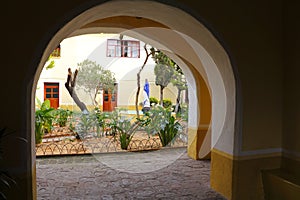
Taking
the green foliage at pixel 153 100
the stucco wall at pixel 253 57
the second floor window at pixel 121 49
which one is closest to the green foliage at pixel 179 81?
the green foliage at pixel 153 100

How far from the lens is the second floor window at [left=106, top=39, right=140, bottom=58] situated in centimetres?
1199

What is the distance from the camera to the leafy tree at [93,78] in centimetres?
1038

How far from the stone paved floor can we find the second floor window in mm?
6469

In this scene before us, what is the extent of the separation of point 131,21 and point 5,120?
3259mm

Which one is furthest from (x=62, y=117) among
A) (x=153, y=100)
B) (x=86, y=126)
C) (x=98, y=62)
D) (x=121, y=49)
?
(x=121, y=49)

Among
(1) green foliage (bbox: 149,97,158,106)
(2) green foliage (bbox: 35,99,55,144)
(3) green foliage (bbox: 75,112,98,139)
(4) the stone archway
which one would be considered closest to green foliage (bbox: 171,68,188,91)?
(1) green foliage (bbox: 149,97,158,106)

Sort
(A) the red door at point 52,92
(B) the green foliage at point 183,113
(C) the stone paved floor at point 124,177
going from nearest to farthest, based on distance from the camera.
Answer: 1. (C) the stone paved floor at point 124,177
2. (B) the green foliage at point 183,113
3. (A) the red door at point 52,92

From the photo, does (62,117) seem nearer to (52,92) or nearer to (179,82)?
(52,92)

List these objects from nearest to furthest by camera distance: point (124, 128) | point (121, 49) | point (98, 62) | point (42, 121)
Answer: point (42, 121)
point (124, 128)
point (98, 62)
point (121, 49)

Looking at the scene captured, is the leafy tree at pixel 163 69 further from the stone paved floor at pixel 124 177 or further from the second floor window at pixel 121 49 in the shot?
the stone paved floor at pixel 124 177

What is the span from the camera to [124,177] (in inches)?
185

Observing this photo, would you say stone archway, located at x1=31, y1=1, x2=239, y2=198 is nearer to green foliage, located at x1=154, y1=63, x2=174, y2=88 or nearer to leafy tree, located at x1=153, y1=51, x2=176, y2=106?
leafy tree, located at x1=153, y1=51, x2=176, y2=106

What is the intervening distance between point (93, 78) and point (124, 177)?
630cm

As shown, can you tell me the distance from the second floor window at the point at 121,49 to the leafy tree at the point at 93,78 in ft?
4.74
